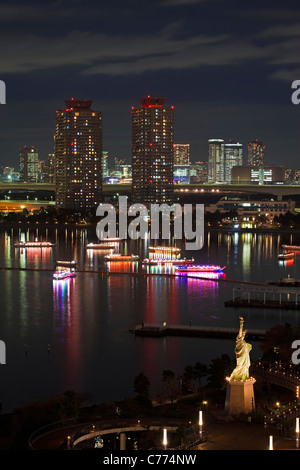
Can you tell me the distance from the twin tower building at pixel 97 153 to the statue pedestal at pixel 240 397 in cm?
3042

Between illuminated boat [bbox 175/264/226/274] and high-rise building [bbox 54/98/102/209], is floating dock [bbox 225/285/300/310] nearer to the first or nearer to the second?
illuminated boat [bbox 175/264/226/274]

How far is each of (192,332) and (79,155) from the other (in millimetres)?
27252

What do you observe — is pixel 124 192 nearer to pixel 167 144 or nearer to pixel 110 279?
pixel 167 144

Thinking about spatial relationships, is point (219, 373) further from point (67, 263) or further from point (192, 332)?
point (67, 263)

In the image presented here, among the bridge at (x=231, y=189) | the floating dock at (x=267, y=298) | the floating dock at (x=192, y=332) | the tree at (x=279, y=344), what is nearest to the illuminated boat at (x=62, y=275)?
the floating dock at (x=267, y=298)

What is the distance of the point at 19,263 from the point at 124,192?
24.5 meters

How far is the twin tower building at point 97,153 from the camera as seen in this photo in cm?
3588

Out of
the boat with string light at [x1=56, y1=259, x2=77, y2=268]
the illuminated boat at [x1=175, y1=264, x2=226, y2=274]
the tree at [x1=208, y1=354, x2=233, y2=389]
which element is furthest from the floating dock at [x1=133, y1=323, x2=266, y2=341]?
the boat with string light at [x1=56, y1=259, x2=77, y2=268]

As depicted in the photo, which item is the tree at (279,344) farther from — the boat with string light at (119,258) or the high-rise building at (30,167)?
the high-rise building at (30,167)

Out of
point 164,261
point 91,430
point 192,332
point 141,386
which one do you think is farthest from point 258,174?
point 91,430

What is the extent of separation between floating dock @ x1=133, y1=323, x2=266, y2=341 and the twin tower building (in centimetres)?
2594
